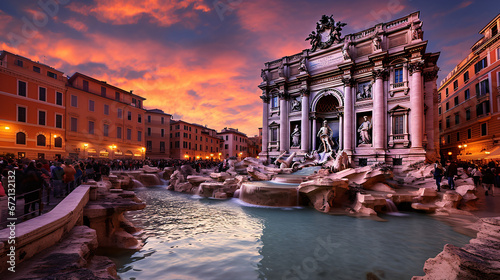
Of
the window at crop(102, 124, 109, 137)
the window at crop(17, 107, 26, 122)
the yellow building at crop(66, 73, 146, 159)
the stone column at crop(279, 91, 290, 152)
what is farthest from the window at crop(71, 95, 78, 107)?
the stone column at crop(279, 91, 290, 152)

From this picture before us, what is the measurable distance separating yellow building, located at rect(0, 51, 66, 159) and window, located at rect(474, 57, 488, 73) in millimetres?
47335

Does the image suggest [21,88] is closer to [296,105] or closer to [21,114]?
[21,114]

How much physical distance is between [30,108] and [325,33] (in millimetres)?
32689

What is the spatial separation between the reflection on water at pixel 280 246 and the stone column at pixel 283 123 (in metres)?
15.4

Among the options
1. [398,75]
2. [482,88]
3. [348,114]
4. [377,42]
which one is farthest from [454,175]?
[482,88]

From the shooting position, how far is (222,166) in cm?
2417

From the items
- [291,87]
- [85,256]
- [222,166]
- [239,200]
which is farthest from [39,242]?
[291,87]

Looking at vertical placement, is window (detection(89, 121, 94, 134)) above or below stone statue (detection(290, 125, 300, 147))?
above

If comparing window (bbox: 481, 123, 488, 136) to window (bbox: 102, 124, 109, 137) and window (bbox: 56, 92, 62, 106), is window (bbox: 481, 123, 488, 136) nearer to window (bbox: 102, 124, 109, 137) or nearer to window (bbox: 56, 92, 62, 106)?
window (bbox: 102, 124, 109, 137)

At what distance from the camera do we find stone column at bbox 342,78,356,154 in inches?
792

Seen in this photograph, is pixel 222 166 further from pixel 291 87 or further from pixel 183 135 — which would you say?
pixel 183 135

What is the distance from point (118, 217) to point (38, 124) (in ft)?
83.1

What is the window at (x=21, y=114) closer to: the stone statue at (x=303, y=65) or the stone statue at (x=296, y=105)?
the stone statue at (x=296, y=105)

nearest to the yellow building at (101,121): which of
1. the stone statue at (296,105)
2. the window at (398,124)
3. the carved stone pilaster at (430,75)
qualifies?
the stone statue at (296,105)
